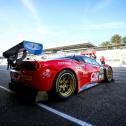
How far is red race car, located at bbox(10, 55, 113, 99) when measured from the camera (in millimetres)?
3910

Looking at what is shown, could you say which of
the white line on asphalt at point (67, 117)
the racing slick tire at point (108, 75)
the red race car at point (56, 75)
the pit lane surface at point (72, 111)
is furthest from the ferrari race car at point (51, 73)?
the racing slick tire at point (108, 75)

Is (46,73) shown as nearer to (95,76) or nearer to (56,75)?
(56,75)

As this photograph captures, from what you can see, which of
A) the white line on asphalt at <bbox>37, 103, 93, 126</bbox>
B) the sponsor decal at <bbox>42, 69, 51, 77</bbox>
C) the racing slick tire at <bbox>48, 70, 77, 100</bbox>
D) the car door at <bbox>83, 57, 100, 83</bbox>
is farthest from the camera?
the car door at <bbox>83, 57, 100, 83</bbox>

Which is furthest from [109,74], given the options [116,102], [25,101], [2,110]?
[2,110]

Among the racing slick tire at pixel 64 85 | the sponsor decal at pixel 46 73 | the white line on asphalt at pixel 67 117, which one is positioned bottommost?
the white line on asphalt at pixel 67 117

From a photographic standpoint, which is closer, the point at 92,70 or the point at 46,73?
the point at 46,73

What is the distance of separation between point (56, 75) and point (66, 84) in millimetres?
476

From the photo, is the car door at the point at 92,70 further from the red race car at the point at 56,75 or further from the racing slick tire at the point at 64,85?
the racing slick tire at the point at 64,85

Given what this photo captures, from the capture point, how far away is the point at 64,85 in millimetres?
4371

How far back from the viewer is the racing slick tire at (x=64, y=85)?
4.06m

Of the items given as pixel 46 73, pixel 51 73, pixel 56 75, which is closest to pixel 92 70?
pixel 56 75

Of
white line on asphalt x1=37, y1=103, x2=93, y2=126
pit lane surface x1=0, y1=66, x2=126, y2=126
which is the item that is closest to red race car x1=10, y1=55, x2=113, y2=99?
pit lane surface x1=0, y1=66, x2=126, y2=126

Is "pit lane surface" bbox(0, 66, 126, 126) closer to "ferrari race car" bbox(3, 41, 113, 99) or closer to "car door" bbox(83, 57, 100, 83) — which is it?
"ferrari race car" bbox(3, 41, 113, 99)

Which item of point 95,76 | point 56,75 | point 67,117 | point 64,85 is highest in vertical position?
point 56,75
